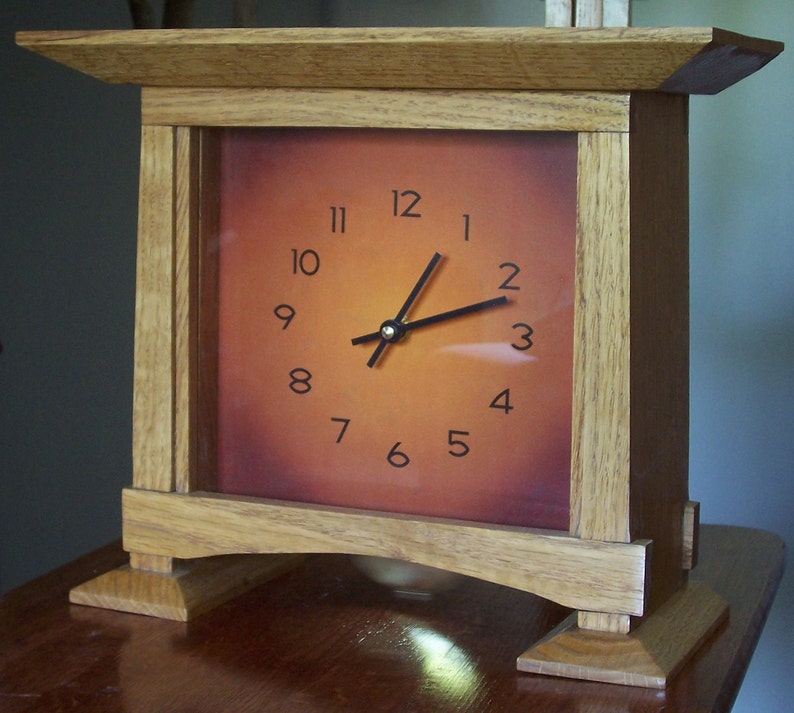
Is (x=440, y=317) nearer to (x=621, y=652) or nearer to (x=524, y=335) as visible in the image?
(x=524, y=335)

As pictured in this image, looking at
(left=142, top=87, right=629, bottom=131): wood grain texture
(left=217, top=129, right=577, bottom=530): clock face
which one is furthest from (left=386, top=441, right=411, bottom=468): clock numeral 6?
(left=142, top=87, right=629, bottom=131): wood grain texture

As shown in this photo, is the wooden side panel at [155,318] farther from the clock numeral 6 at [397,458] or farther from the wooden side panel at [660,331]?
the wooden side panel at [660,331]

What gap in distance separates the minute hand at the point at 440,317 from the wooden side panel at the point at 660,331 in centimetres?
9

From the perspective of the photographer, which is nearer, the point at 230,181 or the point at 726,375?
the point at 230,181

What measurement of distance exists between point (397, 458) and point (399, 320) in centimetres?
10

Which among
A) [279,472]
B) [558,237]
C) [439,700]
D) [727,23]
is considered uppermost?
[727,23]

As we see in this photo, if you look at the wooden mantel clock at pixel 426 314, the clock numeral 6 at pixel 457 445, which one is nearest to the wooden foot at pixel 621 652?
the wooden mantel clock at pixel 426 314

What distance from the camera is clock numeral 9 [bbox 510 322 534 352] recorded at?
2.61 feet

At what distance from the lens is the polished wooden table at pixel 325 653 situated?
28.3 inches

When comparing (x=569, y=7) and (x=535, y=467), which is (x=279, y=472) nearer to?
(x=535, y=467)

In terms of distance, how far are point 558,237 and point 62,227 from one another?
0.79 m

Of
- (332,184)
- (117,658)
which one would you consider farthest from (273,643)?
(332,184)

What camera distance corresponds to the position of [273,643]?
32.1 inches

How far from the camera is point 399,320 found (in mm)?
825
